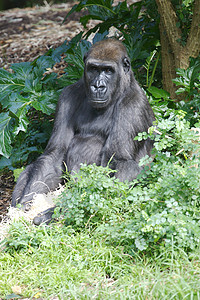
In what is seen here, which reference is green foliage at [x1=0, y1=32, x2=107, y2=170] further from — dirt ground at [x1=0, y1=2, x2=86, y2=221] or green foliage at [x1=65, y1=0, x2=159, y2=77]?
dirt ground at [x1=0, y1=2, x2=86, y2=221]

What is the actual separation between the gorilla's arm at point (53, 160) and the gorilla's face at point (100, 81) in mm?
369

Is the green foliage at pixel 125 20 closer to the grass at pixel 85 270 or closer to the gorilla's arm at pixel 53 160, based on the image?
the gorilla's arm at pixel 53 160

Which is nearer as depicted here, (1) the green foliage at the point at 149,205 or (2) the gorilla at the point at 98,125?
(1) the green foliage at the point at 149,205

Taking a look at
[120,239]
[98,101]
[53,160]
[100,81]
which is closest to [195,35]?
[100,81]

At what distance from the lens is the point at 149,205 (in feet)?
11.8

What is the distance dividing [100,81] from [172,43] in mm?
1759

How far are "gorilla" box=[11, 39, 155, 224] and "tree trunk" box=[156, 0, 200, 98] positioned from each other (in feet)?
3.99

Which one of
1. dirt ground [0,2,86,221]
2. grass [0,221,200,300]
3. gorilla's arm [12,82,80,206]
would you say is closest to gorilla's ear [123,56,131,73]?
gorilla's arm [12,82,80,206]

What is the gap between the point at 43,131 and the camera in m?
6.25

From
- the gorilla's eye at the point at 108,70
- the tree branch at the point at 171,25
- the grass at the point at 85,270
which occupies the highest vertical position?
the tree branch at the point at 171,25

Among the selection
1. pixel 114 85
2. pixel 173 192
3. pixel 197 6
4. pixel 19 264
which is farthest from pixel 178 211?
pixel 197 6

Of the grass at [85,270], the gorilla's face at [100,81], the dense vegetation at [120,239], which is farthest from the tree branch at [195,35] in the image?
the grass at [85,270]

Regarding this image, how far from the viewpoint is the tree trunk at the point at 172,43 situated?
18.3 ft

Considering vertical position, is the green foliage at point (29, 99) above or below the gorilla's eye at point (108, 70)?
below
